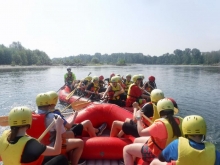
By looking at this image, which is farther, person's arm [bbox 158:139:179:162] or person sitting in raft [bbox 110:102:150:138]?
person sitting in raft [bbox 110:102:150:138]

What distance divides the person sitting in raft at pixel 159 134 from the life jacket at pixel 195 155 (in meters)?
0.49

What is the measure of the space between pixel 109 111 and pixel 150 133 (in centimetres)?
215

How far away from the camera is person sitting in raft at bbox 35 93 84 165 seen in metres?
3.24

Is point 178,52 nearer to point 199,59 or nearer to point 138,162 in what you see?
point 199,59

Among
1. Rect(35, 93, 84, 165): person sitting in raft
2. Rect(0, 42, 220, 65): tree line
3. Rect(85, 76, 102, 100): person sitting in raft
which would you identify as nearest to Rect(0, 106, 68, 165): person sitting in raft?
Rect(35, 93, 84, 165): person sitting in raft

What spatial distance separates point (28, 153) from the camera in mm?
2297

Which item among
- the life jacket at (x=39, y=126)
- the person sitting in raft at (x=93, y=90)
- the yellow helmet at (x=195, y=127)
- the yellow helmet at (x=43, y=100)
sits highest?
the yellow helmet at (x=43, y=100)

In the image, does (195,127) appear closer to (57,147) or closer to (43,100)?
(57,147)

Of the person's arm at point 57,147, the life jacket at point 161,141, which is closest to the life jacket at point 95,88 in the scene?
the life jacket at point 161,141

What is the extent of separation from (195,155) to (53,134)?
196cm

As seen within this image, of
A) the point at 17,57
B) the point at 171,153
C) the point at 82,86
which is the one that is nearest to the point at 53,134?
the point at 171,153

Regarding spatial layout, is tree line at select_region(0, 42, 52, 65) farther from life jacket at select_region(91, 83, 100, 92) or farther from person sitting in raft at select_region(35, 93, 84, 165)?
person sitting in raft at select_region(35, 93, 84, 165)

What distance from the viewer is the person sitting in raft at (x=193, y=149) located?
87.0 inches

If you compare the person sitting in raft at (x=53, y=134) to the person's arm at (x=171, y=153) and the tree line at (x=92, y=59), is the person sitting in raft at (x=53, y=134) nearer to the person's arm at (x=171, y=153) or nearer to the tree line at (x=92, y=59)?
the person's arm at (x=171, y=153)
